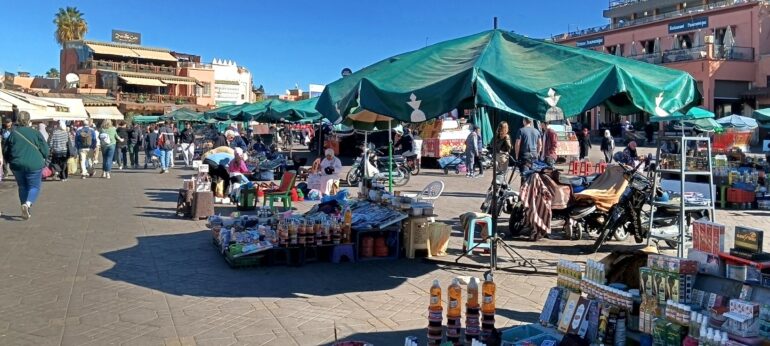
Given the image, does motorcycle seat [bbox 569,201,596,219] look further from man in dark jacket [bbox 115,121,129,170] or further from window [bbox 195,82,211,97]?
window [bbox 195,82,211,97]

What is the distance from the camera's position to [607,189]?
9.24 meters

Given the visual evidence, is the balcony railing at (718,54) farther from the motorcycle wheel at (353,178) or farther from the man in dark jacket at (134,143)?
the man in dark jacket at (134,143)

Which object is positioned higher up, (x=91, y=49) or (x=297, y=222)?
(x=91, y=49)

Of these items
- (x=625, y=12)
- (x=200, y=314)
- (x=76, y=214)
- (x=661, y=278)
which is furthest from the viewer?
(x=625, y=12)

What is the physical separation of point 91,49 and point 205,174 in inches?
2006

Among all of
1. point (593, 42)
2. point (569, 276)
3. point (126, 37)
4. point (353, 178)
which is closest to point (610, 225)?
point (569, 276)

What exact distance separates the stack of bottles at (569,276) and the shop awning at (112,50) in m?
61.2

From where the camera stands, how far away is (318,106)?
811 centimetres

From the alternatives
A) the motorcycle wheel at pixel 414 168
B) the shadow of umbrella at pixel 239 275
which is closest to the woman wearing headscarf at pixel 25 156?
the shadow of umbrella at pixel 239 275

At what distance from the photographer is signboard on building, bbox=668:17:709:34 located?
40.8 m

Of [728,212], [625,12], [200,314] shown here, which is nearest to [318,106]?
[200,314]

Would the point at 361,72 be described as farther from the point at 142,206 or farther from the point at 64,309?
the point at 142,206

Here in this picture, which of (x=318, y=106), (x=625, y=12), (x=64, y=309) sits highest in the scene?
(x=625, y=12)

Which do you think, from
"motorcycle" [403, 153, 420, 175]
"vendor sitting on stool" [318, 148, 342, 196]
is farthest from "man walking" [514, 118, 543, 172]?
"motorcycle" [403, 153, 420, 175]
